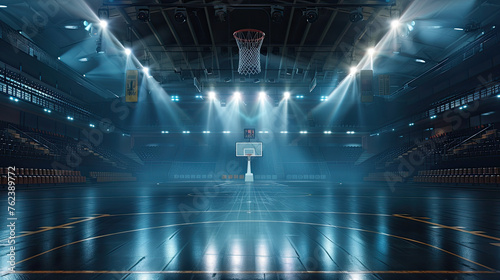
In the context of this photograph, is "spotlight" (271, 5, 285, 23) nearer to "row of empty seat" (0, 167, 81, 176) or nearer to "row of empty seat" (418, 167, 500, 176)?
"row of empty seat" (0, 167, 81, 176)

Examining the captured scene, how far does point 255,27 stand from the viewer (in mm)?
14906

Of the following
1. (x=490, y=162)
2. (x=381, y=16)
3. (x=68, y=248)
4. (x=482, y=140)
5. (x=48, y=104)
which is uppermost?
(x=381, y=16)

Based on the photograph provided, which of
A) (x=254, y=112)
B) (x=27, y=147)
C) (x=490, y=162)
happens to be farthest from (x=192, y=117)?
(x=490, y=162)

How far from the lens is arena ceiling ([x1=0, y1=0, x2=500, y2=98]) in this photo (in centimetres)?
1262

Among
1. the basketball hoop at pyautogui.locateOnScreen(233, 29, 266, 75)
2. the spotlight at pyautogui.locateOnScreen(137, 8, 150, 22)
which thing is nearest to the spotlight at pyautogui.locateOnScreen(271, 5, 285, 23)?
the basketball hoop at pyautogui.locateOnScreen(233, 29, 266, 75)

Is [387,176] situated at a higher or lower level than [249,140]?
lower

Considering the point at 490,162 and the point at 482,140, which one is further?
the point at 482,140

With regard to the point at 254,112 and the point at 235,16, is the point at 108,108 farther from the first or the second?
the point at 235,16

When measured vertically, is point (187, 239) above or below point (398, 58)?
below

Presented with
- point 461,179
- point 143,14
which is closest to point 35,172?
point 143,14

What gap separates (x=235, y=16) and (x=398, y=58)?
12.6m

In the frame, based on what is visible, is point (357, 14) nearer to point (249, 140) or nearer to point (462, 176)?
point (462, 176)

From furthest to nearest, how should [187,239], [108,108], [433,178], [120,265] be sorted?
[108,108] → [433,178] → [187,239] → [120,265]

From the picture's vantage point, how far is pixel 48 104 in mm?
21828
